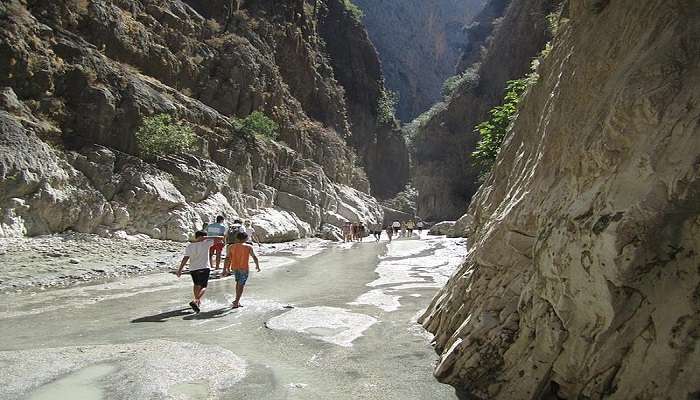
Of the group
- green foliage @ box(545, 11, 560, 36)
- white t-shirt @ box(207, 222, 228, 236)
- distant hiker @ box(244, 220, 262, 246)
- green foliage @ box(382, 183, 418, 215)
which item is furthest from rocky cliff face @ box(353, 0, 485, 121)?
white t-shirt @ box(207, 222, 228, 236)

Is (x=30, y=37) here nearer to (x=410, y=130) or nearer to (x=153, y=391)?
(x=153, y=391)

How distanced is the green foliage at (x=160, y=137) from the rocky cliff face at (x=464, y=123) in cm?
4384

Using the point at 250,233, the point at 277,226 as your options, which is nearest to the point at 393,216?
Result: the point at 277,226

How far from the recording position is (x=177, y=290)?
11.5 meters

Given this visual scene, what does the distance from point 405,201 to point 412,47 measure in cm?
6111

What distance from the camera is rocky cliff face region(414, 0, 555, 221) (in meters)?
58.8

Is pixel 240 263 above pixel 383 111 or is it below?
below

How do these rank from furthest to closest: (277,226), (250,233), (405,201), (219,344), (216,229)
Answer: (405,201)
(277,226)
(250,233)
(216,229)
(219,344)

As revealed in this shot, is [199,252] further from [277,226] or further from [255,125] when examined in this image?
[255,125]

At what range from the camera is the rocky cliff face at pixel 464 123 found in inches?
2314

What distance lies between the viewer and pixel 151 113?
27.2m

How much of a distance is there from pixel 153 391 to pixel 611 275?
435cm

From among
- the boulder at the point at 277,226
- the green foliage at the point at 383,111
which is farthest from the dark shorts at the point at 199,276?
the green foliage at the point at 383,111

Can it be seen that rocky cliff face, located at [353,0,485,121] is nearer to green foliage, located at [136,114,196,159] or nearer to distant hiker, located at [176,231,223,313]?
green foliage, located at [136,114,196,159]
